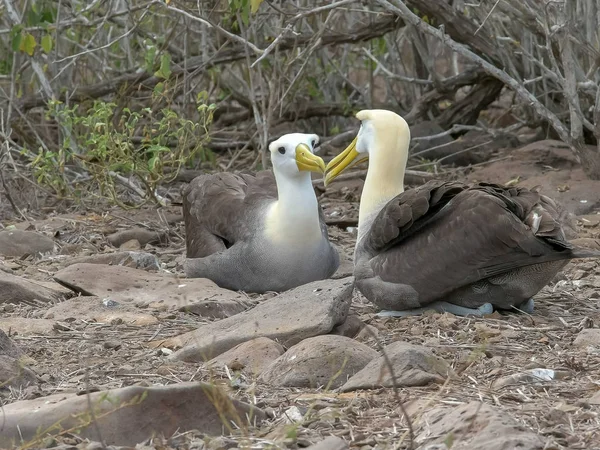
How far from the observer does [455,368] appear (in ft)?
14.7

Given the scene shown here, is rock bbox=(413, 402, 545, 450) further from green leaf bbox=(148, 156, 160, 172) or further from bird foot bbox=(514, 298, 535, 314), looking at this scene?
green leaf bbox=(148, 156, 160, 172)

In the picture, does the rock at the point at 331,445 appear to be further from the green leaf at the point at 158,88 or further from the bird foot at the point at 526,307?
the green leaf at the point at 158,88

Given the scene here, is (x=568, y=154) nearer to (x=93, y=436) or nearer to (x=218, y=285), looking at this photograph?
(x=218, y=285)

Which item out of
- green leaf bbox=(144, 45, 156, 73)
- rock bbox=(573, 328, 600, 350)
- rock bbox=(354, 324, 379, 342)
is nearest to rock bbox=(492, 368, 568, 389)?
rock bbox=(573, 328, 600, 350)

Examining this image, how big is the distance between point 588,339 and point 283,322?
127cm

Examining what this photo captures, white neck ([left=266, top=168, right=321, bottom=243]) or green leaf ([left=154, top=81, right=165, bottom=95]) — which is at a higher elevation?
green leaf ([left=154, top=81, right=165, bottom=95])

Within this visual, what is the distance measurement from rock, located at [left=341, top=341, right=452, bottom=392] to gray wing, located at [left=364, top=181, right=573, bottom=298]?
124 centimetres

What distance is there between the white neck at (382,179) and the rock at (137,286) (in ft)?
2.73

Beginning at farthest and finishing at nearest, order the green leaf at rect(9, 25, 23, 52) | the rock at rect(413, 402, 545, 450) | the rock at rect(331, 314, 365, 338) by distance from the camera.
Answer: the green leaf at rect(9, 25, 23, 52), the rock at rect(331, 314, 365, 338), the rock at rect(413, 402, 545, 450)

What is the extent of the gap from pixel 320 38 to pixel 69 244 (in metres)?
2.53

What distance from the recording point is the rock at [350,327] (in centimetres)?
514

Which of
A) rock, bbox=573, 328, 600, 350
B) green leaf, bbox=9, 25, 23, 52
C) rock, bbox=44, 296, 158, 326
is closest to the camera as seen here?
rock, bbox=573, 328, 600, 350

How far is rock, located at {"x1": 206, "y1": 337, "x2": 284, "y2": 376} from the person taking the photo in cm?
456

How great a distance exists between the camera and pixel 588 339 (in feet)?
15.9
